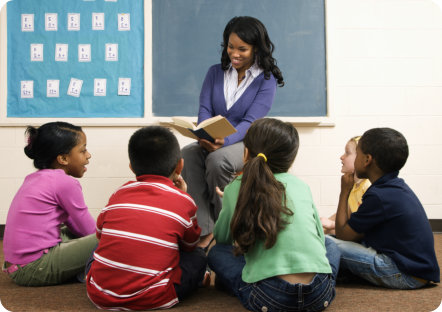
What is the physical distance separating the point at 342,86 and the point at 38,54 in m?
2.16

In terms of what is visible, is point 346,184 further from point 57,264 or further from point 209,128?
point 57,264

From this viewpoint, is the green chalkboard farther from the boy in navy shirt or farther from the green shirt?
the green shirt

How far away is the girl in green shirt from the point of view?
1221 mm

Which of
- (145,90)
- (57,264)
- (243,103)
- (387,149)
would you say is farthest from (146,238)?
(145,90)

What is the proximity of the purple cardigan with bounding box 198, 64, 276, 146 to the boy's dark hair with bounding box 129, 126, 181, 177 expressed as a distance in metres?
0.79

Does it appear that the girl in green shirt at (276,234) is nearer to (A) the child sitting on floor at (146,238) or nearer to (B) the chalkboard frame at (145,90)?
(A) the child sitting on floor at (146,238)

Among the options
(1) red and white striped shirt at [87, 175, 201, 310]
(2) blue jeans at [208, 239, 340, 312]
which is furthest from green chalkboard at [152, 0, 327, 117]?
(2) blue jeans at [208, 239, 340, 312]

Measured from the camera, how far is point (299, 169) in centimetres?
296

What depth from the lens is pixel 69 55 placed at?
2881mm

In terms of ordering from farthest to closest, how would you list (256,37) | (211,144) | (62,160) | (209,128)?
(256,37), (211,144), (209,128), (62,160)

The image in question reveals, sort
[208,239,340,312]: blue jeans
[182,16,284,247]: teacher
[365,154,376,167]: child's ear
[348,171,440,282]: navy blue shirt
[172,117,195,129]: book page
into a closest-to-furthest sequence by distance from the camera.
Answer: [208,239,340,312]: blue jeans
[348,171,440,282]: navy blue shirt
[365,154,376,167]: child's ear
[172,117,195,129]: book page
[182,16,284,247]: teacher

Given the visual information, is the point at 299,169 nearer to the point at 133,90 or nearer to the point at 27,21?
the point at 133,90

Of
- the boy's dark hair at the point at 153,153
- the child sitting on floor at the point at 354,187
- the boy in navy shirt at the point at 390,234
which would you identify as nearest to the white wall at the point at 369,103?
the child sitting on floor at the point at 354,187

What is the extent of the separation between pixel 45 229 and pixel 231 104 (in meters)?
1.14
